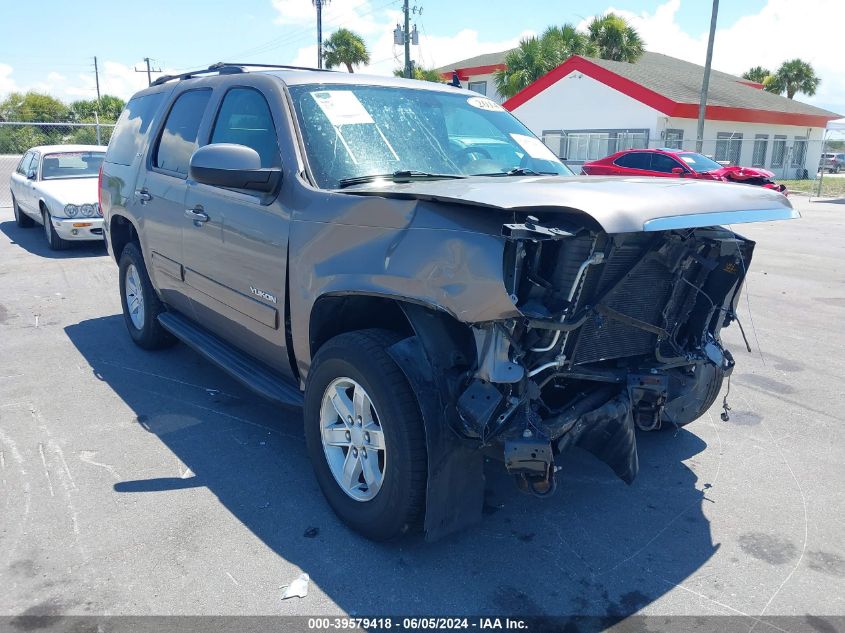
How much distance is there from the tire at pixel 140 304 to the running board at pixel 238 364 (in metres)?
0.37

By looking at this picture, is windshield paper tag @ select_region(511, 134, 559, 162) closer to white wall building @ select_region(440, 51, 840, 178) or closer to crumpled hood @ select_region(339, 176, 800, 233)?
crumpled hood @ select_region(339, 176, 800, 233)

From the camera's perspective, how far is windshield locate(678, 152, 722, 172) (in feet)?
61.2

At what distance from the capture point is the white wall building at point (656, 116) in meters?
28.9

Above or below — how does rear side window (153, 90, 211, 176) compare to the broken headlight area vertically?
above

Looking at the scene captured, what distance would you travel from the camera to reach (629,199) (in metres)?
2.58

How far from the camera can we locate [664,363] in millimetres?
3301

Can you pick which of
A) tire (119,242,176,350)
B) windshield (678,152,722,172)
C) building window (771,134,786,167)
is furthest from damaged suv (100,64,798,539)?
building window (771,134,786,167)

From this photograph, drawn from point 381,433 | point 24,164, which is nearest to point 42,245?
point 24,164

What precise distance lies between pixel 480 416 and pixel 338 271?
95 cm

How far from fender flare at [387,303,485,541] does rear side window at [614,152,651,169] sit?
58.0ft

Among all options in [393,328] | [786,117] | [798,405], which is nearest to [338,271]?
[393,328]

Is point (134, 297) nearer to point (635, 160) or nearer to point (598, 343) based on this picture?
point (598, 343)

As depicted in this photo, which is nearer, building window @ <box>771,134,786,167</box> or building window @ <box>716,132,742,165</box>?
building window @ <box>716,132,742,165</box>

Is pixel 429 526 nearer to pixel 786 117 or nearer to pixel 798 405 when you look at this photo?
pixel 798 405
